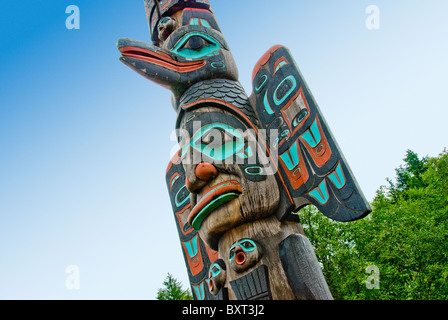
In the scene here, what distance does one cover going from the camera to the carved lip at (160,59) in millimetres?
3697

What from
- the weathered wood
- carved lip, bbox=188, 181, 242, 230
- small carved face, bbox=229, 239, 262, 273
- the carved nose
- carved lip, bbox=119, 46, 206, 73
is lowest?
the weathered wood

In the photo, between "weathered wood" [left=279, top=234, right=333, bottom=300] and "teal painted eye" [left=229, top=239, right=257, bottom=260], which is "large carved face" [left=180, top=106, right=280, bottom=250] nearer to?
"teal painted eye" [left=229, top=239, right=257, bottom=260]

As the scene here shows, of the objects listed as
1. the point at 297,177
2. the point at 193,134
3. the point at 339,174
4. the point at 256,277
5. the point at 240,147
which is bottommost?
the point at 256,277

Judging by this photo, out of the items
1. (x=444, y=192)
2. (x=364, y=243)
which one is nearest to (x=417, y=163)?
(x=444, y=192)

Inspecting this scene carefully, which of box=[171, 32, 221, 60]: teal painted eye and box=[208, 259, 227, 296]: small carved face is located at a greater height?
box=[171, 32, 221, 60]: teal painted eye

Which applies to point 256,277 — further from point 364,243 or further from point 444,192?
point 444,192

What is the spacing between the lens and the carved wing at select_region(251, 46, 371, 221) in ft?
7.90

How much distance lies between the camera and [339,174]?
2447 mm

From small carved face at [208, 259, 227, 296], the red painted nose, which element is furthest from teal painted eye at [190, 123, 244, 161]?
small carved face at [208, 259, 227, 296]

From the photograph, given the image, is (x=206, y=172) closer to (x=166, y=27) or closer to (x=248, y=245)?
(x=248, y=245)

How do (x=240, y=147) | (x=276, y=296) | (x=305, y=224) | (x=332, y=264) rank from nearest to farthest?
(x=276, y=296) → (x=240, y=147) → (x=332, y=264) → (x=305, y=224)

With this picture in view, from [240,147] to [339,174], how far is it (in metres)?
0.96

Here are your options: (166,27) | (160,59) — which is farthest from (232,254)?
(166,27)

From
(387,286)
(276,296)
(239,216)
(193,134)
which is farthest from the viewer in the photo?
(387,286)
